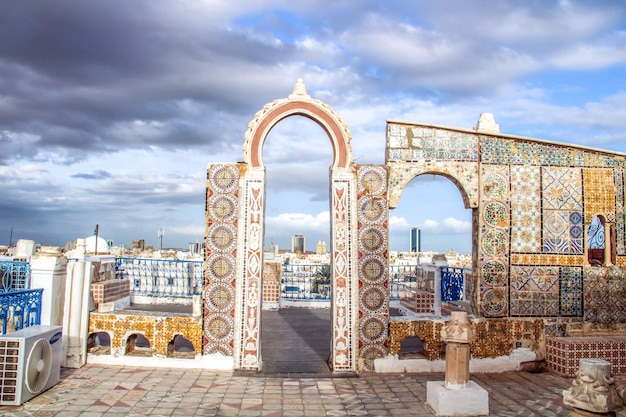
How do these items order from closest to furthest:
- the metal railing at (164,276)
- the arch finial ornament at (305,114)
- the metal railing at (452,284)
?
the arch finial ornament at (305,114) < the metal railing at (452,284) < the metal railing at (164,276)

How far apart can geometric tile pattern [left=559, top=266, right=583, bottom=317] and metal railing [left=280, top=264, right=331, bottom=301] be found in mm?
6940

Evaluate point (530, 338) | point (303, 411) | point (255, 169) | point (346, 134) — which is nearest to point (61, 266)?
point (255, 169)

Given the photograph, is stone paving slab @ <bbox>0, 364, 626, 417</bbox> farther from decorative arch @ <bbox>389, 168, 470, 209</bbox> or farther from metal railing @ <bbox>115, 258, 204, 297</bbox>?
metal railing @ <bbox>115, 258, 204, 297</bbox>

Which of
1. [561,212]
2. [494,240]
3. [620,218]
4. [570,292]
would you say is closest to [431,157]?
[494,240]

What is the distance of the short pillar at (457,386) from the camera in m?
5.86

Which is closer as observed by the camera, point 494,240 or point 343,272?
point 343,272

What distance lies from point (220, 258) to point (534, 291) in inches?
204

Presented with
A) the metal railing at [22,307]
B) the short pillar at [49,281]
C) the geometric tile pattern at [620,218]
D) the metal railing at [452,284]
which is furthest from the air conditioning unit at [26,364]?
the geometric tile pattern at [620,218]

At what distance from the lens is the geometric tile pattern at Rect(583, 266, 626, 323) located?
8078mm

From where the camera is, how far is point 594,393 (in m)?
4.46

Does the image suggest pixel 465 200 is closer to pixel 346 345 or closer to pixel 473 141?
pixel 473 141

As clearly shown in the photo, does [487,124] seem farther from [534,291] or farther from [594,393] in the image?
[594,393]

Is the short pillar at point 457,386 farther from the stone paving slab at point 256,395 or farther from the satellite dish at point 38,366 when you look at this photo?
the satellite dish at point 38,366

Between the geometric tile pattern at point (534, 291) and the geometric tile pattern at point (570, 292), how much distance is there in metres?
0.09
